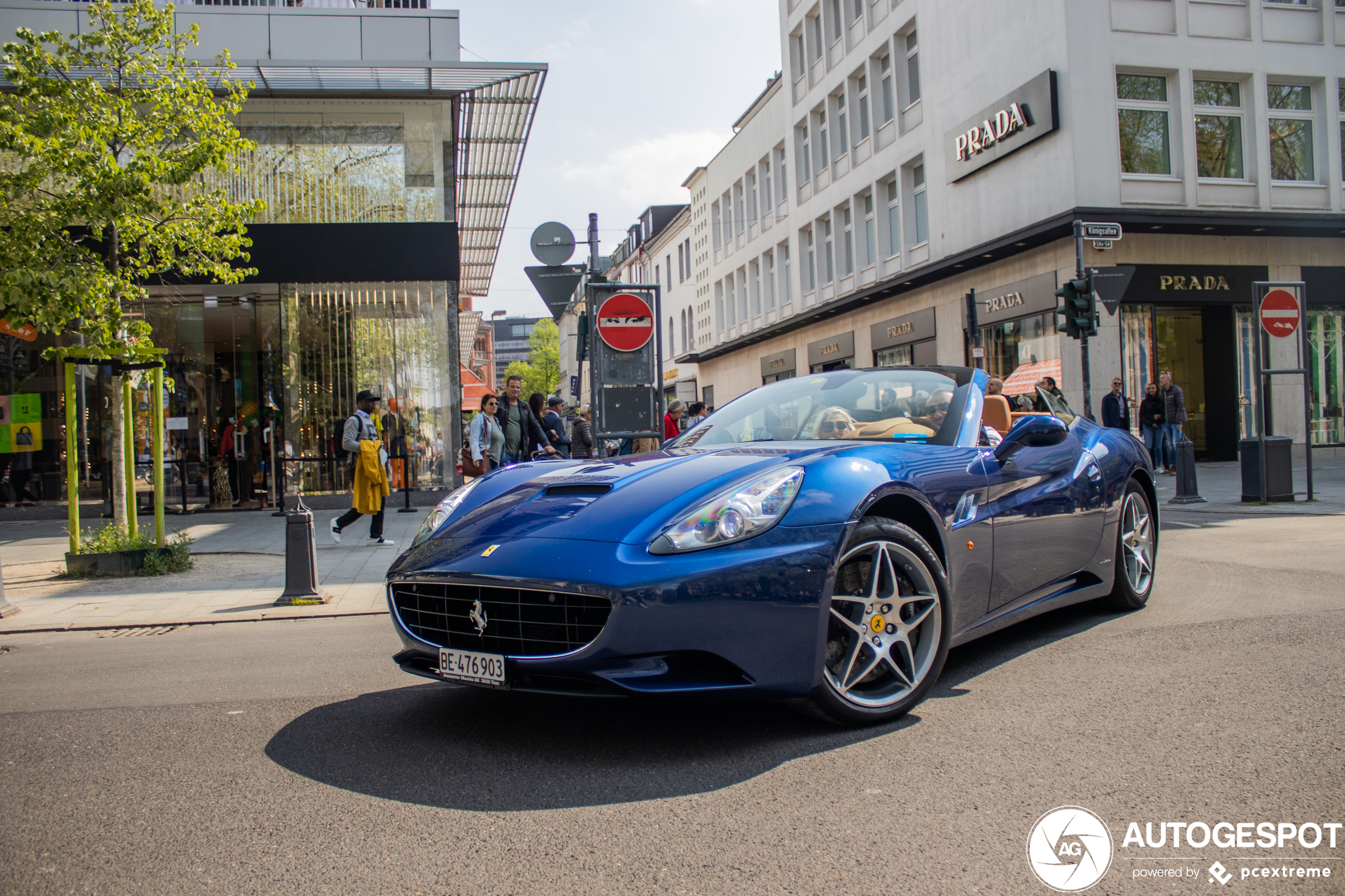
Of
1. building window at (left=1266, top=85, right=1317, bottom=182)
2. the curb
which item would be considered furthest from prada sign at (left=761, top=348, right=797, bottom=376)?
the curb

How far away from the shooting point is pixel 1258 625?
197 inches

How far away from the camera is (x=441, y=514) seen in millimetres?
4078

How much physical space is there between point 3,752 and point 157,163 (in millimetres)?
7353

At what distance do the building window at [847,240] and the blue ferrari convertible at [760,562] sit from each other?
28057 millimetres

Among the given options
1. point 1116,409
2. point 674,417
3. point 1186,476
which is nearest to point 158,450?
point 674,417

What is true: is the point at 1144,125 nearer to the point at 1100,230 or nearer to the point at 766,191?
the point at 1100,230

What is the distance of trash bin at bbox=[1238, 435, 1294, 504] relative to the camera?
12.7 meters

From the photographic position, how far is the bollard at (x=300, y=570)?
759 centimetres

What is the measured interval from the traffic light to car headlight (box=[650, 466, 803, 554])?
12.9m

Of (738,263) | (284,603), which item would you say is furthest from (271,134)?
(738,263)

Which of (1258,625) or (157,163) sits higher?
(157,163)

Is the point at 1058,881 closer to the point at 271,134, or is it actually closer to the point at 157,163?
the point at 157,163

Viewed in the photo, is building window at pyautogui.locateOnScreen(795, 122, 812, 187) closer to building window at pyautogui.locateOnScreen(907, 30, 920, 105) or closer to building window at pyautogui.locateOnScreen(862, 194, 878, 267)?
building window at pyautogui.locateOnScreen(862, 194, 878, 267)

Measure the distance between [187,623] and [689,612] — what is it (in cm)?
535
